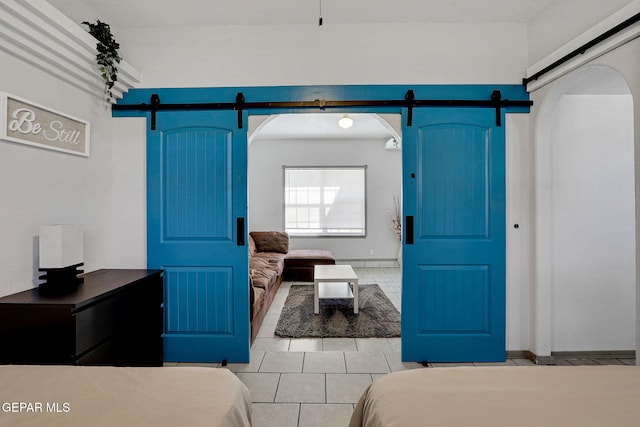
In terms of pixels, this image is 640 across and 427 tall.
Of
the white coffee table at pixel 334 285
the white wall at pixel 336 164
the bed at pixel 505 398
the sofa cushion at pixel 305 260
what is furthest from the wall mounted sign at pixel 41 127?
the white wall at pixel 336 164

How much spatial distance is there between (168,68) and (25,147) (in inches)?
52.0

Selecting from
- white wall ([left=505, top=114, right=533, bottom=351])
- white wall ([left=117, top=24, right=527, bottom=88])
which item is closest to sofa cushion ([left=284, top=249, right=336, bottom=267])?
white wall ([left=505, top=114, right=533, bottom=351])

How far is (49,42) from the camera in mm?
1957

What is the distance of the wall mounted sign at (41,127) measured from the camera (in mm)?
1830

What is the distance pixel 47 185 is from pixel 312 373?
238cm

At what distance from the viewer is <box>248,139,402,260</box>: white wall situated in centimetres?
698

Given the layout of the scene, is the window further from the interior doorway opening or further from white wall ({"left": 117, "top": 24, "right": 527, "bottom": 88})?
white wall ({"left": 117, "top": 24, "right": 527, "bottom": 88})

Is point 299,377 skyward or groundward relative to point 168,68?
groundward

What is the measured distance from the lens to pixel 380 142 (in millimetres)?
7016

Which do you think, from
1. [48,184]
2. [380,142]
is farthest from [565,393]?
[380,142]

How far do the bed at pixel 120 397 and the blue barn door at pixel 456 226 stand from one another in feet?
6.50

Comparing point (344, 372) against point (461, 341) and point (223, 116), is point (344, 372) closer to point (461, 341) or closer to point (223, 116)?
point (461, 341)

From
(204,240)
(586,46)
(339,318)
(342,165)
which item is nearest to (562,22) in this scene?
(586,46)

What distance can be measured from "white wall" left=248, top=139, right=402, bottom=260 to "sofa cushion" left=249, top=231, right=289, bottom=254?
623 mm
